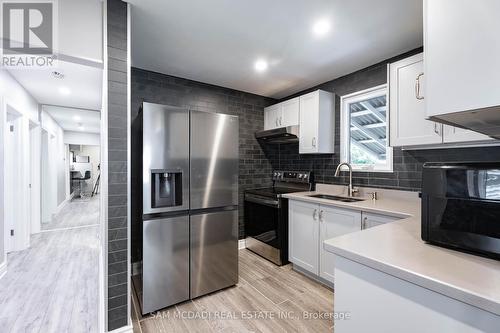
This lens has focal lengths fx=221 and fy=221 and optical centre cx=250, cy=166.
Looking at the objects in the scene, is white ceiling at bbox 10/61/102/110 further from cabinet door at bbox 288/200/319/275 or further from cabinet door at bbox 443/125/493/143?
cabinet door at bbox 443/125/493/143

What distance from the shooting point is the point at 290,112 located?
131 inches

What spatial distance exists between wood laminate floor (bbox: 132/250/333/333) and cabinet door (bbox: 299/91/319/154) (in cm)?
165

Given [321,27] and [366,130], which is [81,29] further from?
[366,130]

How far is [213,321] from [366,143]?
2.55m

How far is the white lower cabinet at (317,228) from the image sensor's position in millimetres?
2061

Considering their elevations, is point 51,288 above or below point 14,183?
below

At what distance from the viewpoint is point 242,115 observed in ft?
11.8

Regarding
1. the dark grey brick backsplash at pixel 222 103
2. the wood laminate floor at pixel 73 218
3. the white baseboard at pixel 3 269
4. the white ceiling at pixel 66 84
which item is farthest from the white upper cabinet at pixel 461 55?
the wood laminate floor at pixel 73 218

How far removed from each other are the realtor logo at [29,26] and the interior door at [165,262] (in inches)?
59.0

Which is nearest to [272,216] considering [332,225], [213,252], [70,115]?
[332,225]

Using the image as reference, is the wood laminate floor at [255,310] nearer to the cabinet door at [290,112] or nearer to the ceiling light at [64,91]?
the cabinet door at [290,112]

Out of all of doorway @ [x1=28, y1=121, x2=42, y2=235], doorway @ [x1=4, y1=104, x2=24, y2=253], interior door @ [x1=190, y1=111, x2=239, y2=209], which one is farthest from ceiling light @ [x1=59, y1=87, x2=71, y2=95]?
interior door @ [x1=190, y1=111, x2=239, y2=209]

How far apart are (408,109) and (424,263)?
1696 mm

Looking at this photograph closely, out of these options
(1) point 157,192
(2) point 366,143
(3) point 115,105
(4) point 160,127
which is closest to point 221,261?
(1) point 157,192
